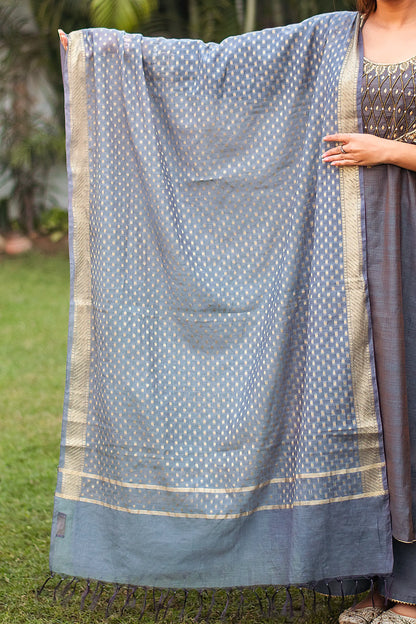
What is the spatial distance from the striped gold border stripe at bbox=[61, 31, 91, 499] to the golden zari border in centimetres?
74

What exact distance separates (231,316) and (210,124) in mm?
542

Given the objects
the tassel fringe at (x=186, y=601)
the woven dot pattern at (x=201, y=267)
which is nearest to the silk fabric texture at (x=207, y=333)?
the woven dot pattern at (x=201, y=267)

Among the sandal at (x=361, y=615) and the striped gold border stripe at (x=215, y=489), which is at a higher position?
the striped gold border stripe at (x=215, y=489)

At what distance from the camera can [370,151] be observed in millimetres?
2033

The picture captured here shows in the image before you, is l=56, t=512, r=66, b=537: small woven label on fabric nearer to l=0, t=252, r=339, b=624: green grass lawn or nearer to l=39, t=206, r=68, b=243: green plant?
l=0, t=252, r=339, b=624: green grass lawn

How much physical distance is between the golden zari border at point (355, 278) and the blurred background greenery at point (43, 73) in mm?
5879

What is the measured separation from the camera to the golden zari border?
2.07 meters

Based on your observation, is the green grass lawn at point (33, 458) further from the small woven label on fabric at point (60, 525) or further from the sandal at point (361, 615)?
the small woven label on fabric at point (60, 525)

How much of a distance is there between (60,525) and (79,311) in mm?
619

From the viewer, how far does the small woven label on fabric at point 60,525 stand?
2309mm

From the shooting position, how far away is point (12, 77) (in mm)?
8820

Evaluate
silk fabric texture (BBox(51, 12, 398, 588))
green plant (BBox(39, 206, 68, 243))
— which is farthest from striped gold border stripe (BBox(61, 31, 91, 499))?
green plant (BBox(39, 206, 68, 243))

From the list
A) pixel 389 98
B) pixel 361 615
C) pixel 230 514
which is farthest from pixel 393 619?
pixel 389 98

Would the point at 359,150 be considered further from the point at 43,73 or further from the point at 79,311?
the point at 43,73
